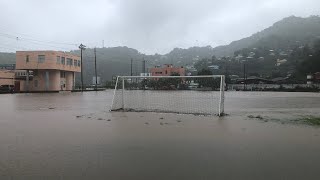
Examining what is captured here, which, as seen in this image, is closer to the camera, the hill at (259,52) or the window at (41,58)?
the window at (41,58)

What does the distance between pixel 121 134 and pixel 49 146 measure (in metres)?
2.04

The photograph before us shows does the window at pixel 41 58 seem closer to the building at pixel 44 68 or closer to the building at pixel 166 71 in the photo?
the building at pixel 44 68

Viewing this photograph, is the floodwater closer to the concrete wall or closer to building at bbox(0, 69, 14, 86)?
building at bbox(0, 69, 14, 86)

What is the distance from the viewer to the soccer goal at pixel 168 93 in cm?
1675

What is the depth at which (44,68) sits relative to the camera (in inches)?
2657

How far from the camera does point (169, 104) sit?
1758cm

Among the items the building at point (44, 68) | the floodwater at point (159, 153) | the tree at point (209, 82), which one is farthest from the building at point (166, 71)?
the floodwater at point (159, 153)

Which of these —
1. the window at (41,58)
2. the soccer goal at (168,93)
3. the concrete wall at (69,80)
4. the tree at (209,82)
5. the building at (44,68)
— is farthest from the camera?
the concrete wall at (69,80)

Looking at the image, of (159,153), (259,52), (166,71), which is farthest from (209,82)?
(259,52)

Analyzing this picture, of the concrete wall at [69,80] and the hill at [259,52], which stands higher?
Answer: the hill at [259,52]

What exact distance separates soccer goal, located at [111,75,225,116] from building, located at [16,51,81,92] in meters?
50.6

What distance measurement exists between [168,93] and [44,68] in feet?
175

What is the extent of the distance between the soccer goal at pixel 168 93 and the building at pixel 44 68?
5062cm

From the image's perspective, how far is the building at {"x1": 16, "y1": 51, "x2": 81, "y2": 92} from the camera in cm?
6694
